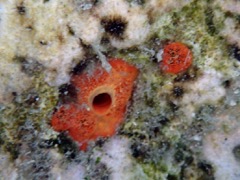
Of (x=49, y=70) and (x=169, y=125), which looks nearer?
(x=49, y=70)

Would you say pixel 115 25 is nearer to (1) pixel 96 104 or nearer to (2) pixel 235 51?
(1) pixel 96 104

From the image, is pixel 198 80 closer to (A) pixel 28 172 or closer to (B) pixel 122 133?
(B) pixel 122 133

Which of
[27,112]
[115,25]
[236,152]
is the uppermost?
[115,25]

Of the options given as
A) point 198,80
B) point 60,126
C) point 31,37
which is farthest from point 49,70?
point 198,80

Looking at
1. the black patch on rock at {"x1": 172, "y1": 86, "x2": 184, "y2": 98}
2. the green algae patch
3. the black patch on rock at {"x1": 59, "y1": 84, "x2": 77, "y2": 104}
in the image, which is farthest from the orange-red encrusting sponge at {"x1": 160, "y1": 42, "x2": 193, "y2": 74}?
the green algae patch

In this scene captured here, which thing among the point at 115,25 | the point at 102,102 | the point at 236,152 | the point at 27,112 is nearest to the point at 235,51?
the point at 236,152

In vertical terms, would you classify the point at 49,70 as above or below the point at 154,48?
above

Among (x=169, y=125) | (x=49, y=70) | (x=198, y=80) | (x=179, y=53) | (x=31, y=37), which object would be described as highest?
(x=31, y=37)
